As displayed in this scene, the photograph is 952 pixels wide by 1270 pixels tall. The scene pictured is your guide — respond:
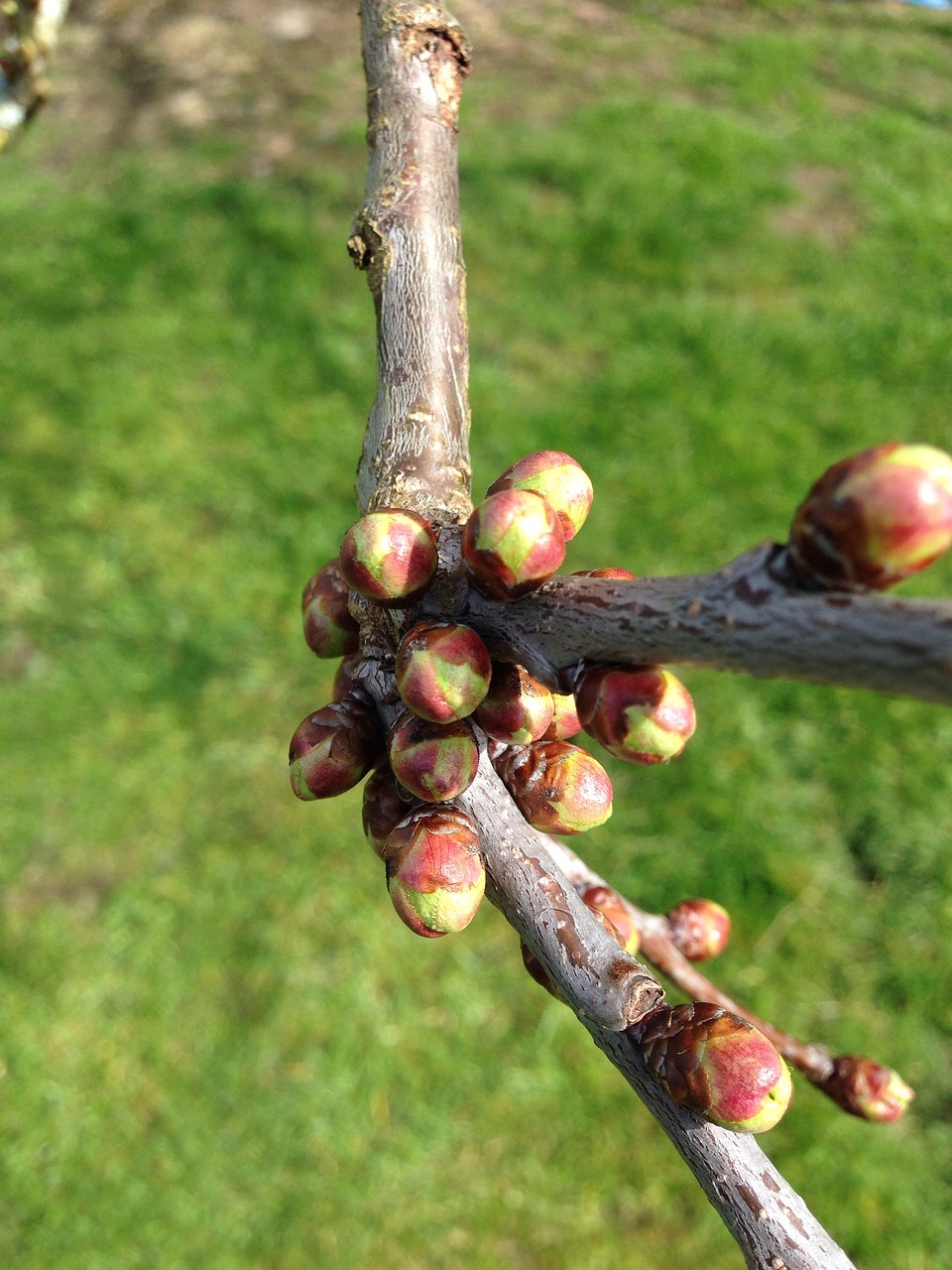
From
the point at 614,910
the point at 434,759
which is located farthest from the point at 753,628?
the point at 614,910

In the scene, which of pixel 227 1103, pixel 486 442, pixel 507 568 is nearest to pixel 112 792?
pixel 227 1103

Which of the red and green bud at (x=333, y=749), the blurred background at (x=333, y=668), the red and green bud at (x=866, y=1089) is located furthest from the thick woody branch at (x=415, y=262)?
the blurred background at (x=333, y=668)

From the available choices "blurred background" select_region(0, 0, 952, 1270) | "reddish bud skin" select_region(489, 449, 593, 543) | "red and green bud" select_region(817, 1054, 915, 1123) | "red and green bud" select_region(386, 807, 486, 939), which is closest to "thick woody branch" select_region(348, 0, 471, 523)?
"reddish bud skin" select_region(489, 449, 593, 543)

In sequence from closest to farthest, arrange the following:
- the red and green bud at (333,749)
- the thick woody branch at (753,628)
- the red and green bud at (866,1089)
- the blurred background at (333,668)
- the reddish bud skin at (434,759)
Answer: the thick woody branch at (753,628) < the reddish bud skin at (434,759) < the red and green bud at (333,749) < the red and green bud at (866,1089) < the blurred background at (333,668)

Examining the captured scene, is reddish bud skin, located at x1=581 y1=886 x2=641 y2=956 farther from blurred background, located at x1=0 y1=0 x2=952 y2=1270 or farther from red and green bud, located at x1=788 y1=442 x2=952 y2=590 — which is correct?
blurred background, located at x1=0 y1=0 x2=952 y2=1270

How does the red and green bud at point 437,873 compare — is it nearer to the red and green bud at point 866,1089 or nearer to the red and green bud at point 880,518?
the red and green bud at point 880,518

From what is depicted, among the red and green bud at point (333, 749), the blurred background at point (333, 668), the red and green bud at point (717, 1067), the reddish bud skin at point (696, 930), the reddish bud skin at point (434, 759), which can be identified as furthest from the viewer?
the blurred background at point (333, 668)
